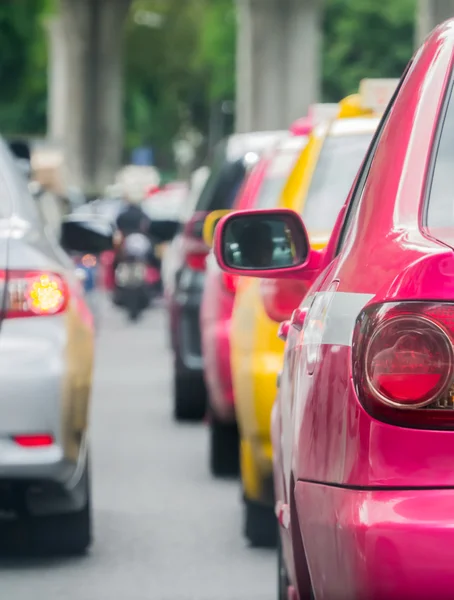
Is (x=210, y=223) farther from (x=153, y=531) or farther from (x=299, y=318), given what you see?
(x=299, y=318)

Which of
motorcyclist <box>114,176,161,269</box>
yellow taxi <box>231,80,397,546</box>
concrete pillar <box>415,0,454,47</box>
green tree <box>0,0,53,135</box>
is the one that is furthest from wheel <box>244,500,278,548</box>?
green tree <box>0,0,53,135</box>

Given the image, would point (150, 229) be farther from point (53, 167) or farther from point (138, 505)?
point (138, 505)

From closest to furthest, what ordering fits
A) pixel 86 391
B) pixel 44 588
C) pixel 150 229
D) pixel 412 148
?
1. pixel 412 148
2. pixel 44 588
3. pixel 86 391
4. pixel 150 229

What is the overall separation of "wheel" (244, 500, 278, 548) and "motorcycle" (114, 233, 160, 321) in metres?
17.3

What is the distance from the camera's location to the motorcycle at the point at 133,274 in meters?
25.1

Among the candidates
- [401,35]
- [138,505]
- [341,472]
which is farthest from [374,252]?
[401,35]

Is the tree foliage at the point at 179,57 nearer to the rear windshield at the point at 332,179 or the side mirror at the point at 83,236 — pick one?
the side mirror at the point at 83,236

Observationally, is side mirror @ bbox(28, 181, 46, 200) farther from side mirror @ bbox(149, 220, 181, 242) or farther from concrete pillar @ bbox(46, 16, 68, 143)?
concrete pillar @ bbox(46, 16, 68, 143)

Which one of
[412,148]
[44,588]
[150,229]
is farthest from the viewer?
[150,229]

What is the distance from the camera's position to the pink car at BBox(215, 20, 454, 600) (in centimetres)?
369

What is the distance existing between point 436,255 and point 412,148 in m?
0.39

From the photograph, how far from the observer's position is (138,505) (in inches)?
346

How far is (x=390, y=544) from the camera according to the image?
12.1 feet

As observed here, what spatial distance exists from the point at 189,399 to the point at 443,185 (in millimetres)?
8684
